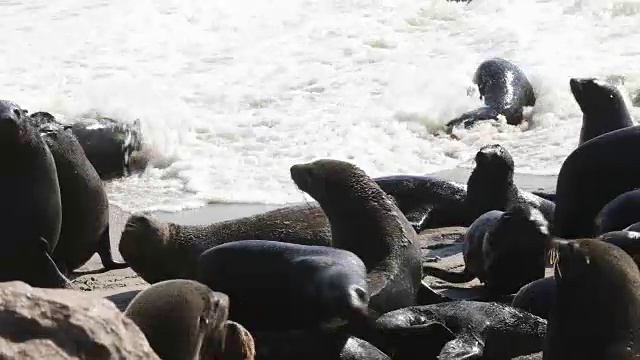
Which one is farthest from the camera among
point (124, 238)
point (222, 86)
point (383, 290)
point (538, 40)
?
point (538, 40)

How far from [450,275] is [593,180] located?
109cm

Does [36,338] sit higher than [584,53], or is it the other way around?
[36,338]

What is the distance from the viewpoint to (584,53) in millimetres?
16531

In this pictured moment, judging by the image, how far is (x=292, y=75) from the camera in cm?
1553

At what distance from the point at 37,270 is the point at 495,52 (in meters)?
11.9

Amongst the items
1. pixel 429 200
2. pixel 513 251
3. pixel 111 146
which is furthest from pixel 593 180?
pixel 111 146

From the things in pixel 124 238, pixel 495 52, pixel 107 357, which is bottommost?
pixel 495 52

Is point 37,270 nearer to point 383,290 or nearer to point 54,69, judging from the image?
point 383,290

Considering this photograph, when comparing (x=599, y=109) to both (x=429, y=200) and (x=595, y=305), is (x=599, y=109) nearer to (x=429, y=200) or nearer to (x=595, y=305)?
(x=429, y=200)

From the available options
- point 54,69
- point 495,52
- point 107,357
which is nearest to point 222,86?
point 54,69

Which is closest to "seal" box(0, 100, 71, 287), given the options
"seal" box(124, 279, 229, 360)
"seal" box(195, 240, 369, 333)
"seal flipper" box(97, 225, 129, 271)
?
"seal flipper" box(97, 225, 129, 271)

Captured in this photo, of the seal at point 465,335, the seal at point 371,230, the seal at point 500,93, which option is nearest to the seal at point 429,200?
the seal at point 371,230

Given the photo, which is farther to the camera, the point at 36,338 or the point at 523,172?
the point at 523,172

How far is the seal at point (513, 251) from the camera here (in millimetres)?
5895
